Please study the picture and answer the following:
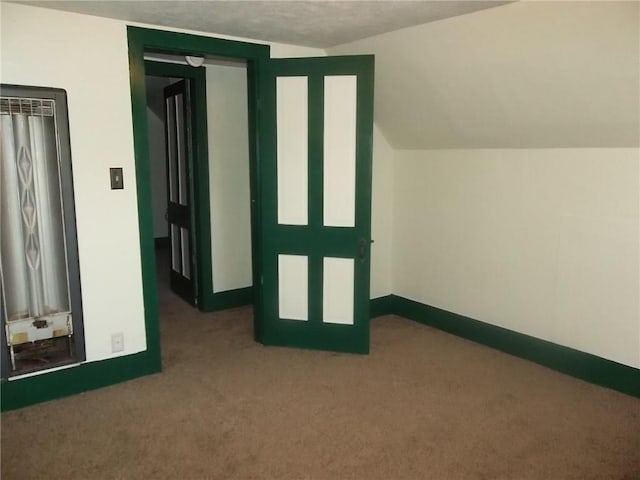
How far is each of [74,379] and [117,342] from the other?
0.32 meters

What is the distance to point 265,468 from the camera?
7.97 ft

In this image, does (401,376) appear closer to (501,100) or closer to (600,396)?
(600,396)

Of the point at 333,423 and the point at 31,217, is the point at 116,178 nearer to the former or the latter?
the point at 31,217

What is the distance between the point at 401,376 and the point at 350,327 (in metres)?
0.55

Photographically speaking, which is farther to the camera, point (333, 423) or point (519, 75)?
point (519, 75)

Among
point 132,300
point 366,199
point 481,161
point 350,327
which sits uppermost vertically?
point 481,161

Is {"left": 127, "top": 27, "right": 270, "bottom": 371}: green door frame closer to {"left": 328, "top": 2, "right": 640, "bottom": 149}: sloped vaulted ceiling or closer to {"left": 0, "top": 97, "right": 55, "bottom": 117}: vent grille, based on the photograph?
{"left": 0, "top": 97, "right": 55, "bottom": 117}: vent grille

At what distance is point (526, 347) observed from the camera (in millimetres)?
3648

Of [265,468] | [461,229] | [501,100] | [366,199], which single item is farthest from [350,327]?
[501,100]

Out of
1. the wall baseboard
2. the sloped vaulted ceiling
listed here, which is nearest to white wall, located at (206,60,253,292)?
→ the sloped vaulted ceiling

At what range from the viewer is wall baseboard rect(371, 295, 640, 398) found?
316cm

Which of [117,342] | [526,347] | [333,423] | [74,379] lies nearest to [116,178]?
[117,342]

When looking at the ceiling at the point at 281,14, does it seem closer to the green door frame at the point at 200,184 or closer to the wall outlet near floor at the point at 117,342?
the green door frame at the point at 200,184

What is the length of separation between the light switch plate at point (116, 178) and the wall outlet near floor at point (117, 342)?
37.3 inches
